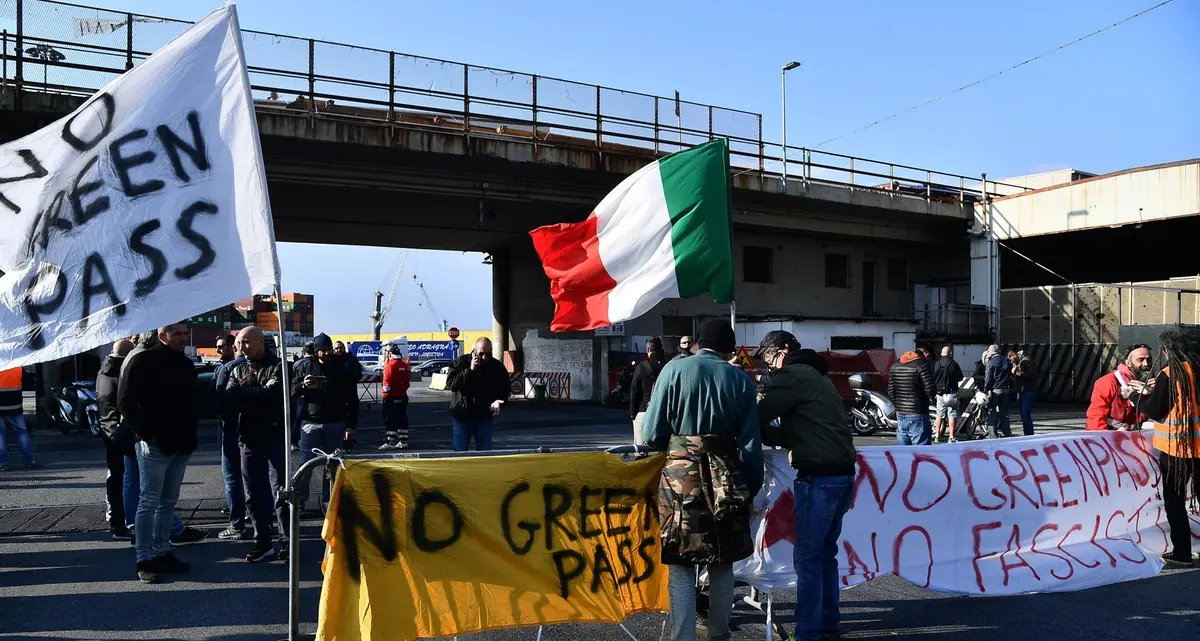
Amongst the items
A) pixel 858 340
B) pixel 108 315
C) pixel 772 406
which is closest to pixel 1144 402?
pixel 772 406

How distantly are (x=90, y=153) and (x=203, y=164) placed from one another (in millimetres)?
552

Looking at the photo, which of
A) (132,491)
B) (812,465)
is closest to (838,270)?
(132,491)

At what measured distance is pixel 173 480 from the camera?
233 inches

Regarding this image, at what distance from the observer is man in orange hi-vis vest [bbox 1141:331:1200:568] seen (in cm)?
612

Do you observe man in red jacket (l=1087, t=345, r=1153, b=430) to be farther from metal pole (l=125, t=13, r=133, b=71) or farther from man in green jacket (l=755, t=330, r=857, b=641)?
metal pole (l=125, t=13, r=133, b=71)

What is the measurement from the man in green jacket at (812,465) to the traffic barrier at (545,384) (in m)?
21.1

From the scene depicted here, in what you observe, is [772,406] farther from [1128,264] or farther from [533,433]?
[1128,264]

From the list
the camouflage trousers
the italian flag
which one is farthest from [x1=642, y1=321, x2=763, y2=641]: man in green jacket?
the italian flag

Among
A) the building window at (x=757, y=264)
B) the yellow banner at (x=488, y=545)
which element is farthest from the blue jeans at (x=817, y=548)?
the building window at (x=757, y=264)

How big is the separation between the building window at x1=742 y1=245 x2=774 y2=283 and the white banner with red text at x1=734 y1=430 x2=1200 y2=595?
21.2 m

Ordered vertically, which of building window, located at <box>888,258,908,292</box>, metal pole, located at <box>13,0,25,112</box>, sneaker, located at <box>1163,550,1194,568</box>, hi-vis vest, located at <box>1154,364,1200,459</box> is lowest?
sneaker, located at <box>1163,550,1194,568</box>

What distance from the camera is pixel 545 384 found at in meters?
26.7

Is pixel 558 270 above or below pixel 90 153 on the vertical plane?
below

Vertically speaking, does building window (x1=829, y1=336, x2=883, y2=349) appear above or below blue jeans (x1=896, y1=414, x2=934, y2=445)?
above
